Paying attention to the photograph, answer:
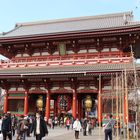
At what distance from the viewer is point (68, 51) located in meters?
30.8

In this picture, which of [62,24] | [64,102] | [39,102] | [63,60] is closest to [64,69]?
[63,60]

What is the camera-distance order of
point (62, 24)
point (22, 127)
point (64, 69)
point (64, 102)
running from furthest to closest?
point (62, 24) < point (64, 102) < point (64, 69) < point (22, 127)

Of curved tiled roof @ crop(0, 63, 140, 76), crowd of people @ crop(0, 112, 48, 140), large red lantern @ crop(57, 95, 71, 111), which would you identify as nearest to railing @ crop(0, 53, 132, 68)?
curved tiled roof @ crop(0, 63, 140, 76)

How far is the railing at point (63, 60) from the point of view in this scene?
2752cm

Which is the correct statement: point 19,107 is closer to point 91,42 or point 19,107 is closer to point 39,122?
point 91,42

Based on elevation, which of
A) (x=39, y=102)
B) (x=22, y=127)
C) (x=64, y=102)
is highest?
(x=64, y=102)

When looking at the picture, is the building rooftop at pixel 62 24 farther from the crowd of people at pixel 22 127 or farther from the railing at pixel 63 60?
the crowd of people at pixel 22 127

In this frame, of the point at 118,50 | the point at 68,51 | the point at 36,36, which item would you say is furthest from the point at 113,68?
the point at 36,36

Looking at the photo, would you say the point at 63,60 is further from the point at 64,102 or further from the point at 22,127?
the point at 22,127

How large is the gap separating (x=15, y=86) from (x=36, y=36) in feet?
19.9

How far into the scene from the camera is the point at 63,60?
2930 centimetres

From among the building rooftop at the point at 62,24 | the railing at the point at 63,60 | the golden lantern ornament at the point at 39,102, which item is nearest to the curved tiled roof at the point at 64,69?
the railing at the point at 63,60

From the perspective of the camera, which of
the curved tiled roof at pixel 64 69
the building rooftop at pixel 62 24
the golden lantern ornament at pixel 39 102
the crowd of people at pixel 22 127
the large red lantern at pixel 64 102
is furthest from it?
the building rooftop at pixel 62 24

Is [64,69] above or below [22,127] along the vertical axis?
above
